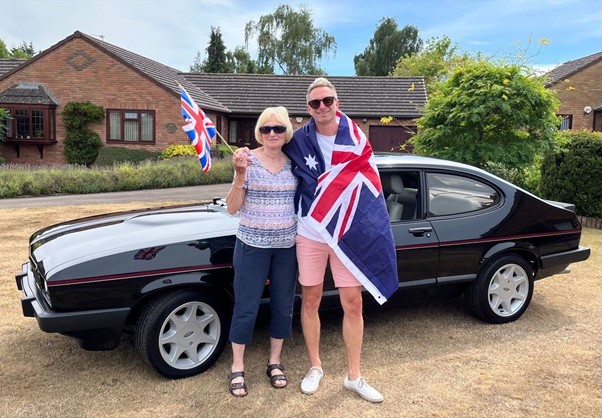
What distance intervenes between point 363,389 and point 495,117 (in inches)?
309

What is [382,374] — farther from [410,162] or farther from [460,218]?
[410,162]

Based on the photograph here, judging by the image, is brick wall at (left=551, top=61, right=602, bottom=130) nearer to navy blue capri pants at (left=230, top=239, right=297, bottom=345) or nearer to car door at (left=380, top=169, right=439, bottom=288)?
car door at (left=380, top=169, right=439, bottom=288)

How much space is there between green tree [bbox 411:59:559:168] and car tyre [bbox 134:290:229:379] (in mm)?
7461

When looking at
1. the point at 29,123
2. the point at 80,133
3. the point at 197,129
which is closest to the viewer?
the point at 197,129

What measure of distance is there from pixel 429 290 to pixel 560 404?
125cm

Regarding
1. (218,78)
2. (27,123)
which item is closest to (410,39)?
(218,78)

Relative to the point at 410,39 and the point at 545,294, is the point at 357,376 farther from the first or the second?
the point at 410,39

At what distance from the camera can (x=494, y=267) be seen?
4.30m

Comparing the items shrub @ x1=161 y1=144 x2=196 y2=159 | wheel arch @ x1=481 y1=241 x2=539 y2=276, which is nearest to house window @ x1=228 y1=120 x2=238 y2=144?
shrub @ x1=161 y1=144 x2=196 y2=159

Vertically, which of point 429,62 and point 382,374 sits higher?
point 429,62

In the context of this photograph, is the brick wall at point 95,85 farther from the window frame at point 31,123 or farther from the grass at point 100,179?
the grass at point 100,179

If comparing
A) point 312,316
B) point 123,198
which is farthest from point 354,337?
point 123,198

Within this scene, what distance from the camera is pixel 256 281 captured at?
3.15 m

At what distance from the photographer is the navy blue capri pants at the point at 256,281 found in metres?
3.13
